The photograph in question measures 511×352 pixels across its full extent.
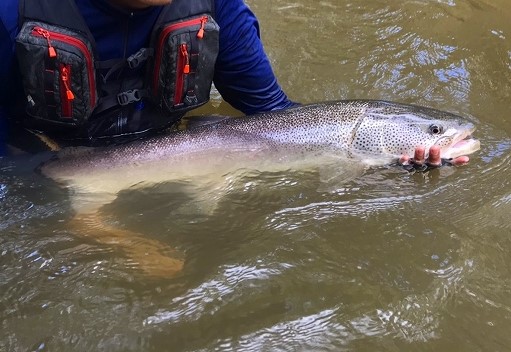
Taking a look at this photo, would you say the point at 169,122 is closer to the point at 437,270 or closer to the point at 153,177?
the point at 153,177

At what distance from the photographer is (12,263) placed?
2615mm

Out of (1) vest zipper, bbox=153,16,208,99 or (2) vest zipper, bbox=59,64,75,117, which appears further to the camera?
(1) vest zipper, bbox=153,16,208,99

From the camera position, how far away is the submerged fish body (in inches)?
122

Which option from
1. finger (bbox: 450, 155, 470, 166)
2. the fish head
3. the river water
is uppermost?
the fish head

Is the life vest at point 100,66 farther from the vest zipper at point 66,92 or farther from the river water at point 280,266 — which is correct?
the river water at point 280,266

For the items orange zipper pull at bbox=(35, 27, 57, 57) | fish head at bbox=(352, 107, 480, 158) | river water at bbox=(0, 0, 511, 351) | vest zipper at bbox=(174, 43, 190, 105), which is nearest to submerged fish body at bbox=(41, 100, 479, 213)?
fish head at bbox=(352, 107, 480, 158)

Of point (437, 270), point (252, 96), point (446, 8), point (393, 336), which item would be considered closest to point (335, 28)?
point (446, 8)

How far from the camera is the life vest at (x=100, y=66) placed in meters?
2.74

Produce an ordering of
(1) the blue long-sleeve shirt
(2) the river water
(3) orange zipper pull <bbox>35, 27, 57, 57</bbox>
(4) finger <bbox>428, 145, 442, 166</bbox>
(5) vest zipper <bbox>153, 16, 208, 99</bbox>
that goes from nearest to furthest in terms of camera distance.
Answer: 1. (2) the river water
2. (3) orange zipper pull <bbox>35, 27, 57, 57</bbox>
3. (1) the blue long-sleeve shirt
4. (5) vest zipper <bbox>153, 16, 208, 99</bbox>
5. (4) finger <bbox>428, 145, 442, 166</bbox>

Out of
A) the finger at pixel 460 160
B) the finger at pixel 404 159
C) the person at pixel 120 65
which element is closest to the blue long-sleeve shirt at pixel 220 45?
the person at pixel 120 65

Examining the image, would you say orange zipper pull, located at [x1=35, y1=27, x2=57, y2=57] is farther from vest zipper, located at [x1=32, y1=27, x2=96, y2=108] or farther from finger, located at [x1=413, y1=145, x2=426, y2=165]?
finger, located at [x1=413, y1=145, x2=426, y2=165]

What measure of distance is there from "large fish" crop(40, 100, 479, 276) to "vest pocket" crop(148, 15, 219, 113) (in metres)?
0.21

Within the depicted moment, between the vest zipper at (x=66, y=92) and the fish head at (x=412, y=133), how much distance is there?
1.60 m

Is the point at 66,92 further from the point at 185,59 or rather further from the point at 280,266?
the point at 280,266
